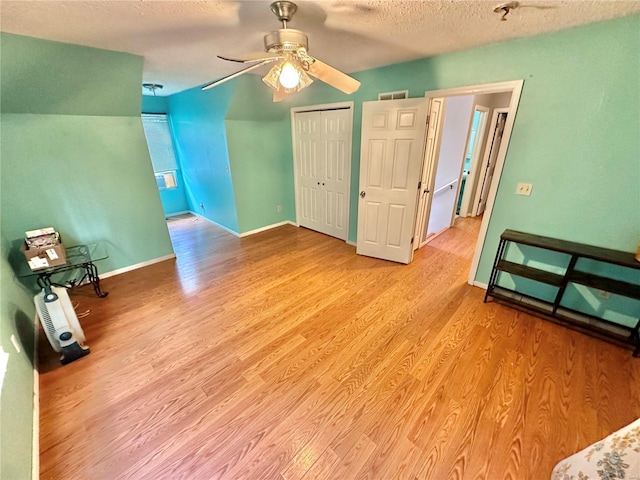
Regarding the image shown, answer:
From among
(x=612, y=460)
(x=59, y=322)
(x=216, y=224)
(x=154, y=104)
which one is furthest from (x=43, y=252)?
(x=612, y=460)

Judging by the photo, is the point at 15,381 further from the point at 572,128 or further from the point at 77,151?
the point at 572,128

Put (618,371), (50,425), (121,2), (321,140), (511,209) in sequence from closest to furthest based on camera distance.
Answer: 1. (121,2)
2. (50,425)
3. (618,371)
4. (511,209)
5. (321,140)

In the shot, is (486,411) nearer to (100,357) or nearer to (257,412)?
(257,412)

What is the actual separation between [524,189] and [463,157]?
6.56ft

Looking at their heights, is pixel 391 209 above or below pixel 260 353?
above

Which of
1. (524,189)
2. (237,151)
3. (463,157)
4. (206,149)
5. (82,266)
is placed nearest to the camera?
(524,189)

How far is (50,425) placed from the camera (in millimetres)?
1461

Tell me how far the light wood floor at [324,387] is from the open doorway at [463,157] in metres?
1.05

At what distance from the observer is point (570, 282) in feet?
6.95

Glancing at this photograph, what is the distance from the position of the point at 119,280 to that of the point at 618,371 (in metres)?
4.57

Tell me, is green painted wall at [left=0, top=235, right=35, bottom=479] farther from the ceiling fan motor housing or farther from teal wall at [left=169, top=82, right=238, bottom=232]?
teal wall at [left=169, top=82, right=238, bottom=232]

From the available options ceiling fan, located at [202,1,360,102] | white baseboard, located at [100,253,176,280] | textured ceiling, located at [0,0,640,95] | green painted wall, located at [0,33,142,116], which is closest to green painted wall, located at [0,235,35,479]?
white baseboard, located at [100,253,176,280]

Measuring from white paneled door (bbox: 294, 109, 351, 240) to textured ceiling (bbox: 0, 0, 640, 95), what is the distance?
1247 millimetres

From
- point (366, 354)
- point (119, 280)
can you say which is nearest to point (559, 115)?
point (366, 354)
